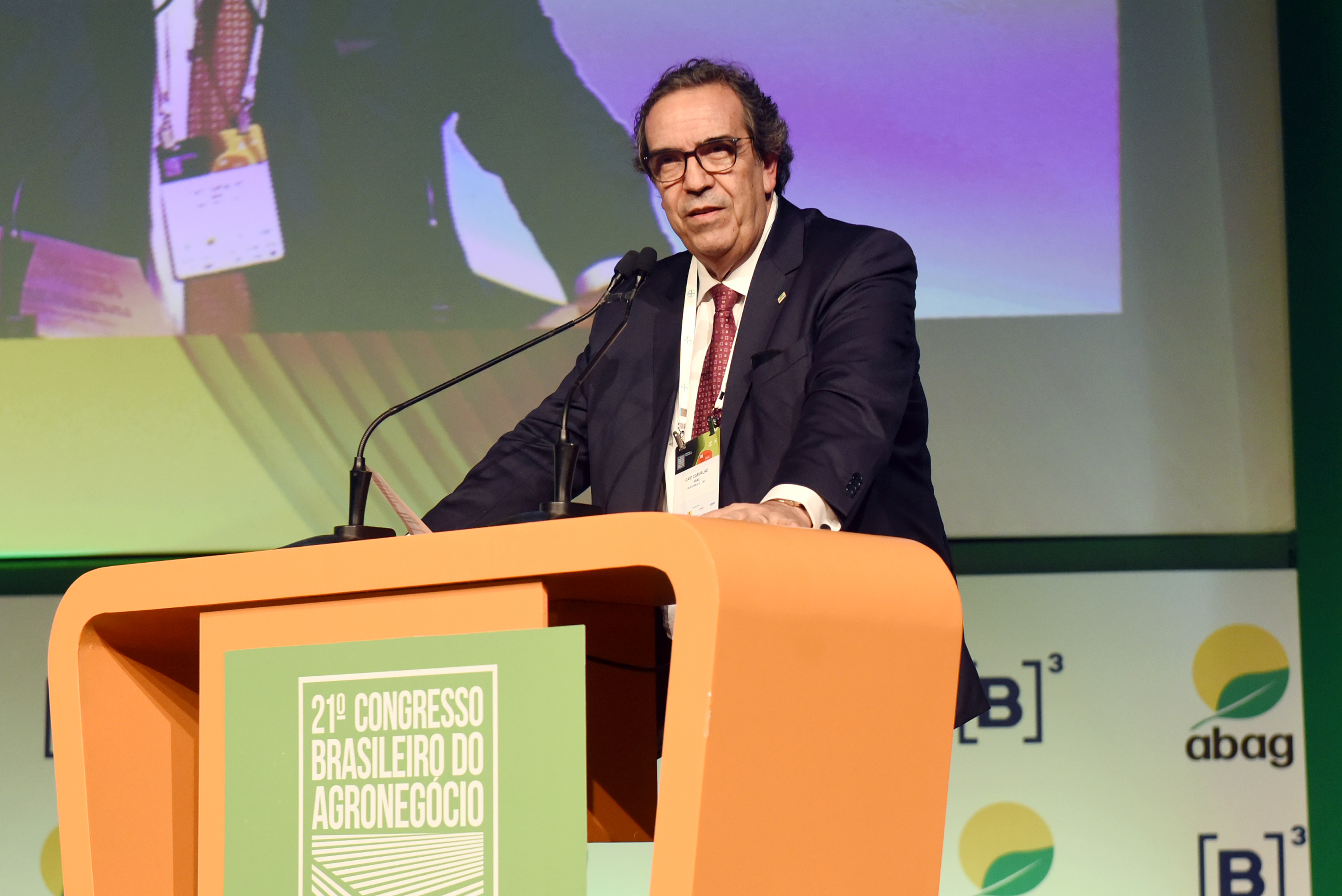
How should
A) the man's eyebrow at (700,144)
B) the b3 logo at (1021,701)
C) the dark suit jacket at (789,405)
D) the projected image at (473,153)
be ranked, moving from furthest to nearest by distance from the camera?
the projected image at (473,153) < the b3 logo at (1021,701) < the man's eyebrow at (700,144) < the dark suit jacket at (789,405)

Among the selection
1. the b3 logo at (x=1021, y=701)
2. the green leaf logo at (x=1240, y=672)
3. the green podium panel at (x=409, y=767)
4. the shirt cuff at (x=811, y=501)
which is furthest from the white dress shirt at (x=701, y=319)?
the green leaf logo at (x=1240, y=672)

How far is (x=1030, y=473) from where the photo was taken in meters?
2.83

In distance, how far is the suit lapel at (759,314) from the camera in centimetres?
160

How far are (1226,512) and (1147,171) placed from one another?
2.66ft

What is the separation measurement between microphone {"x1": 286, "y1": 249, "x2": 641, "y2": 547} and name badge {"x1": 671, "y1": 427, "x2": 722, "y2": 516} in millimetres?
224

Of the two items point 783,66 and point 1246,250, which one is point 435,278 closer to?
point 783,66

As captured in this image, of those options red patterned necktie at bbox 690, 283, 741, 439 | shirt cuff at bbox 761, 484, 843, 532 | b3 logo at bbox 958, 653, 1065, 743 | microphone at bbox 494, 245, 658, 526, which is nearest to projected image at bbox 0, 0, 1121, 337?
b3 logo at bbox 958, 653, 1065, 743

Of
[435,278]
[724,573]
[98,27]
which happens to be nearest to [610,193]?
[435,278]

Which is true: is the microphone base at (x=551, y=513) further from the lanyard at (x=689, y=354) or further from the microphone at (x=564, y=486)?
the lanyard at (x=689, y=354)

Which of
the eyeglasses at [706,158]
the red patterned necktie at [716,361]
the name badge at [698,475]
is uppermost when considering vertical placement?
the eyeglasses at [706,158]

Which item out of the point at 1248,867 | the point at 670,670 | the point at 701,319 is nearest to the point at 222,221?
the point at 701,319

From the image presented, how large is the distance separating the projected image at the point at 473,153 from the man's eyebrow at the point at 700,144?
3.82 ft

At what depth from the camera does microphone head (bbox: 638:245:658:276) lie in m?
1.61

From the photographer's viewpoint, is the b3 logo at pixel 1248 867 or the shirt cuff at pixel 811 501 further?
the b3 logo at pixel 1248 867
